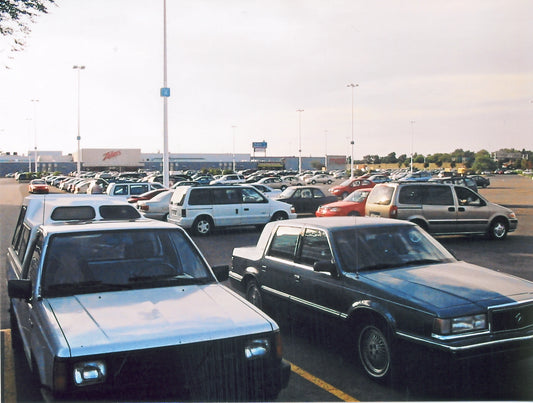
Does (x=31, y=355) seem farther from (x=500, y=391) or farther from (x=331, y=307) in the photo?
(x=500, y=391)

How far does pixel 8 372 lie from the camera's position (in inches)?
212

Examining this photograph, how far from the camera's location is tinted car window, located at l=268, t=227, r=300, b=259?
661 centimetres

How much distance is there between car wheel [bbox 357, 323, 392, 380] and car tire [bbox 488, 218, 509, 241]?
470 inches

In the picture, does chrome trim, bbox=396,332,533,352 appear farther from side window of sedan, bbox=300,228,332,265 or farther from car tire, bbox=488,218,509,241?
car tire, bbox=488,218,509,241

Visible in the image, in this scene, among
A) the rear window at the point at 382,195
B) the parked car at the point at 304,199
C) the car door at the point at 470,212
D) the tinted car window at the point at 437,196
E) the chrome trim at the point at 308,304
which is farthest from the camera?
the parked car at the point at 304,199

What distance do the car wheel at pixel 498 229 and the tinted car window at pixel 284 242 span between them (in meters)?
10.8

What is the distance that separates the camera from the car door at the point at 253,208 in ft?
60.9

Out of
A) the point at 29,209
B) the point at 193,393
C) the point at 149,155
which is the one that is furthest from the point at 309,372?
the point at 149,155

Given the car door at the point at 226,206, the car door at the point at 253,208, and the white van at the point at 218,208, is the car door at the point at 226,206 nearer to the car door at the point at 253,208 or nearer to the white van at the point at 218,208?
the white van at the point at 218,208

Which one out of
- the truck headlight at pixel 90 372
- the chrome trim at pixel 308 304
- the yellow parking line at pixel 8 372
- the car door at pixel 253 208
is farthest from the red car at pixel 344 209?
the truck headlight at pixel 90 372

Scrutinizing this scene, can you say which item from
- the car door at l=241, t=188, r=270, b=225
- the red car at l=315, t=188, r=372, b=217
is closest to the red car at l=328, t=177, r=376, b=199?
the red car at l=315, t=188, r=372, b=217

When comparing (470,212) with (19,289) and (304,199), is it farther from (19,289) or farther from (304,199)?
(19,289)

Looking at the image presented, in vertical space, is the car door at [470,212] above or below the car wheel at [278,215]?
above

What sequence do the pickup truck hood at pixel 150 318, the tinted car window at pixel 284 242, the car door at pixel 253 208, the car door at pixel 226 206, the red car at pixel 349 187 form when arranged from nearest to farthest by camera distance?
the pickup truck hood at pixel 150 318, the tinted car window at pixel 284 242, the car door at pixel 226 206, the car door at pixel 253 208, the red car at pixel 349 187
